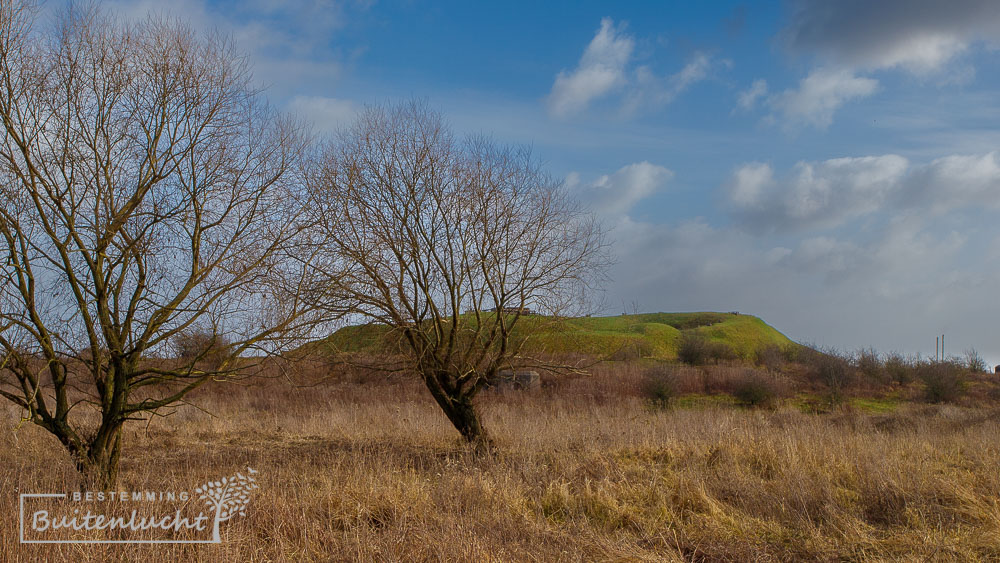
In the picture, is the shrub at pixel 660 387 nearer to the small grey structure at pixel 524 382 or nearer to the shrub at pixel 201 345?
the small grey structure at pixel 524 382

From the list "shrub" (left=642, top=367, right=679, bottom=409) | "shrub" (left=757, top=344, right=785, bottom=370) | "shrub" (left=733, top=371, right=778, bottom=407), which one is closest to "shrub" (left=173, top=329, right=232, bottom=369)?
"shrub" (left=642, top=367, right=679, bottom=409)

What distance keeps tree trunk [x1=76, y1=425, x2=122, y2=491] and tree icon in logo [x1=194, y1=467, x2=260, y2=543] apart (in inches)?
60.4

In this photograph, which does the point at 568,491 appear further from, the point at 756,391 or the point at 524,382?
the point at 756,391

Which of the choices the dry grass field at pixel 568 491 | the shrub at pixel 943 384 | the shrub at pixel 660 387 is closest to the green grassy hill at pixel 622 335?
the shrub at pixel 660 387

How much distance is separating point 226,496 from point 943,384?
25.7 meters

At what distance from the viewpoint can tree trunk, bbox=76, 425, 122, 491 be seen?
785 cm

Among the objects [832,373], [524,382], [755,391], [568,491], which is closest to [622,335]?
[524,382]

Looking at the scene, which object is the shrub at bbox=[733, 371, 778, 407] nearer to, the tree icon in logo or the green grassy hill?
the green grassy hill

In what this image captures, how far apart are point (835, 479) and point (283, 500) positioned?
7.07 metres

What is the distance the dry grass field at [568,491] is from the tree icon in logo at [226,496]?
6.4 inches

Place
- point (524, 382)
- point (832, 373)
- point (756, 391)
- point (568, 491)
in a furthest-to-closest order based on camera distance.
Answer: point (832, 373)
point (524, 382)
point (756, 391)
point (568, 491)

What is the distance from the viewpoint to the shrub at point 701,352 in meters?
30.1

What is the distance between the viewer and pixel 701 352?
99.4 ft

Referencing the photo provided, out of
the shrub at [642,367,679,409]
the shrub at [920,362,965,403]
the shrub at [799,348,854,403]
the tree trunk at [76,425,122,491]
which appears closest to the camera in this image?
the tree trunk at [76,425,122,491]
